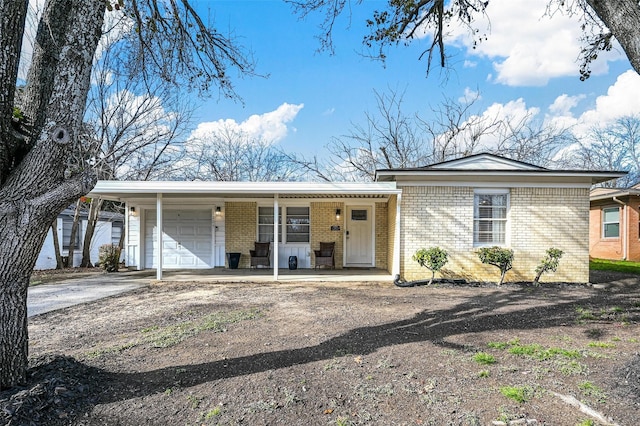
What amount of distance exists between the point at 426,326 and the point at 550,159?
68.1 ft

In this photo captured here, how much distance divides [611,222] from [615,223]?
0.25 metres

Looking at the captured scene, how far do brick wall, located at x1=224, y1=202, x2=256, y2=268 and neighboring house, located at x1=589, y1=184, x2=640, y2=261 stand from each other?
1531cm

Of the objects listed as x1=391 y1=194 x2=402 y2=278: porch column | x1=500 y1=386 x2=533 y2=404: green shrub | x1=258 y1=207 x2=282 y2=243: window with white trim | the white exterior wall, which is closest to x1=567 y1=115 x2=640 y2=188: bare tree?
x1=391 y1=194 x2=402 y2=278: porch column

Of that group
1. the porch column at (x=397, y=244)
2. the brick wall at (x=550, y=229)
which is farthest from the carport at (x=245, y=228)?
the brick wall at (x=550, y=229)

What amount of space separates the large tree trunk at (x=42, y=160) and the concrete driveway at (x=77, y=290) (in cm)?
445

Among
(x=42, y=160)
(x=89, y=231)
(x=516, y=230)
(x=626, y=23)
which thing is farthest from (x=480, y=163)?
(x=89, y=231)

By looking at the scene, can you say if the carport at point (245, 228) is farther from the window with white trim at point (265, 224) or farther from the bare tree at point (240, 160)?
the bare tree at point (240, 160)

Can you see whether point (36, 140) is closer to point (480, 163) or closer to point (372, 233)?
point (480, 163)

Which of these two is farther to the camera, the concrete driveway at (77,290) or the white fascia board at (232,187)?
the white fascia board at (232,187)

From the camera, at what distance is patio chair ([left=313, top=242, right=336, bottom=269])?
12.2 m

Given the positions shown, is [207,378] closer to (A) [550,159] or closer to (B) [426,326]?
(B) [426,326]

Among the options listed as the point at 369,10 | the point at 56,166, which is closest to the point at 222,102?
the point at 369,10

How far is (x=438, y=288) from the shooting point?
29.8ft

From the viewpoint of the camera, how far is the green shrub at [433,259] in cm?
918
